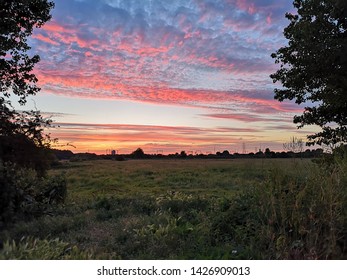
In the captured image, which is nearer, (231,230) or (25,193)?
(231,230)

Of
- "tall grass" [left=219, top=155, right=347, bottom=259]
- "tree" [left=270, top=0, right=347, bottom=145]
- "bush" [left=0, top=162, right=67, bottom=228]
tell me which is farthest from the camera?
"tree" [left=270, top=0, right=347, bottom=145]

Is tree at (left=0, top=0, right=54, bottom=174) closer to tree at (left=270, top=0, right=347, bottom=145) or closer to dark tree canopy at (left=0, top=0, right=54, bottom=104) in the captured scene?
dark tree canopy at (left=0, top=0, right=54, bottom=104)

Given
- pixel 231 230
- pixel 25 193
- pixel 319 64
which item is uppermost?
pixel 319 64

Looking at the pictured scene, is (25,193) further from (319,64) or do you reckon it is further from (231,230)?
(319,64)

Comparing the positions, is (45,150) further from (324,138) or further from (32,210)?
(324,138)

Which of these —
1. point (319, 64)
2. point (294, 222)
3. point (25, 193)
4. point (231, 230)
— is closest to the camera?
point (294, 222)

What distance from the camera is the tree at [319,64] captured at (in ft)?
55.7

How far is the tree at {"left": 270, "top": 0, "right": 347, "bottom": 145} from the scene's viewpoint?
55.7ft

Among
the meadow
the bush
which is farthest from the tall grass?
the bush

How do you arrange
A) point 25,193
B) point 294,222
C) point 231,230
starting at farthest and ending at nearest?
point 25,193 < point 231,230 < point 294,222

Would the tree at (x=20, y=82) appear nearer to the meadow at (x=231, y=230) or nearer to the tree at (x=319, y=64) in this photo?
the meadow at (x=231, y=230)

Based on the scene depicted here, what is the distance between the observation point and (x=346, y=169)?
767 centimetres

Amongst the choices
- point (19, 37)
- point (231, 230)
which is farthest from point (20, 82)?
point (231, 230)

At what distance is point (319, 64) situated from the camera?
17.5m
